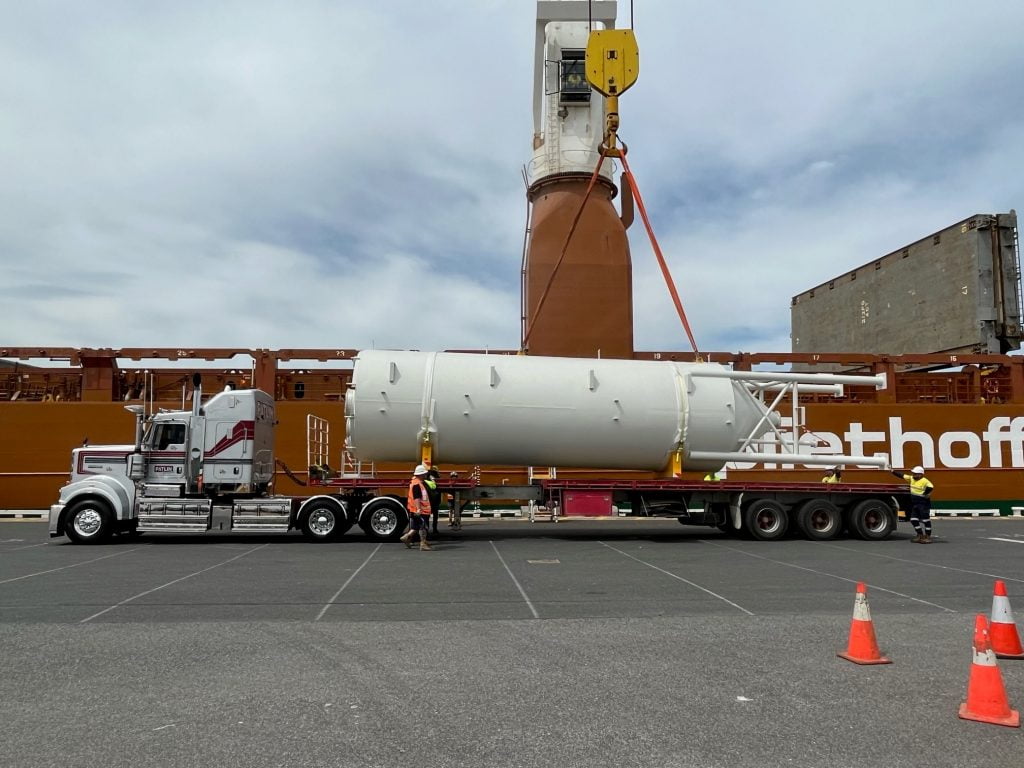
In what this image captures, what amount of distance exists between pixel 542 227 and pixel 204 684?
62.5 ft

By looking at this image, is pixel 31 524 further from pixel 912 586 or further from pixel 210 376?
pixel 912 586

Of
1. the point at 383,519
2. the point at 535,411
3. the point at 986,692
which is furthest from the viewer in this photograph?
the point at 535,411

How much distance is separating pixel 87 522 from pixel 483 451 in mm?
8063

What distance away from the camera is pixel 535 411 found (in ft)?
52.7

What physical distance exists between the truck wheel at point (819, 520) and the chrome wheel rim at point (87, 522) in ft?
48.3

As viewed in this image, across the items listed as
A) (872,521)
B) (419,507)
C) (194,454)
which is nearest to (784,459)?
(872,521)

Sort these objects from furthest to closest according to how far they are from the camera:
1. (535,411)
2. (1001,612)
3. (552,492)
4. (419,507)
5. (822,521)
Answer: (822,521)
(552,492)
(535,411)
(419,507)
(1001,612)

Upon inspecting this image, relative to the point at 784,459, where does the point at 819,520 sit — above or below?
below

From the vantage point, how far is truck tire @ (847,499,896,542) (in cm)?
1689

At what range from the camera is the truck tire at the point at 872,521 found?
55.4 ft

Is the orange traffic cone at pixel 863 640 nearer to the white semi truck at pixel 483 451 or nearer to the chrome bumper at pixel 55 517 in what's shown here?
the white semi truck at pixel 483 451

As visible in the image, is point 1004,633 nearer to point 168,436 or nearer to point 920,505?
point 920,505

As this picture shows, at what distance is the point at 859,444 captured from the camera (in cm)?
2419

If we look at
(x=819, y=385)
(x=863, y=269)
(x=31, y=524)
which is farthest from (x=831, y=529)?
(x=863, y=269)
